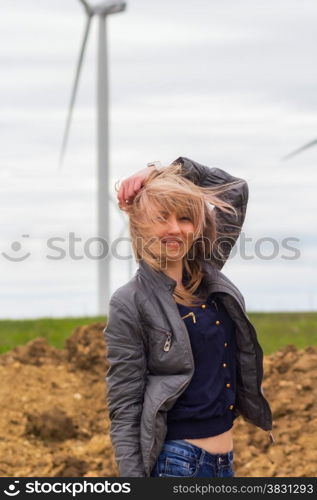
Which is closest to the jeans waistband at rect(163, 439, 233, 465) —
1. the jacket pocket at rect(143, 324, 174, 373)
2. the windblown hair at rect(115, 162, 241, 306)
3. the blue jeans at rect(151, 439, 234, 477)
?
the blue jeans at rect(151, 439, 234, 477)

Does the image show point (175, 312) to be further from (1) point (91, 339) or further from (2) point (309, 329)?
(2) point (309, 329)

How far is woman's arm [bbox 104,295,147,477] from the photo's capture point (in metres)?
5.22

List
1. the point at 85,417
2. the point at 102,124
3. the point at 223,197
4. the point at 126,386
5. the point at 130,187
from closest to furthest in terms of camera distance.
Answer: the point at 126,386 → the point at 130,187 → the point at 223,197 → the point at 85,417 → the point at 102,124

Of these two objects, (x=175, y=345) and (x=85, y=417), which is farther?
(x=85, y=417)

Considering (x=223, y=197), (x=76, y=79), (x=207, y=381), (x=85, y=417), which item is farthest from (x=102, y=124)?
(x=207, y=381)

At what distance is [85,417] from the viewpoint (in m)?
11.6

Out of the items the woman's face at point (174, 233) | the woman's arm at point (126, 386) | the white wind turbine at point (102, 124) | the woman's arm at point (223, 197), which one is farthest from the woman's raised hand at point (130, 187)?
the white wind turbine at point (102, 124)

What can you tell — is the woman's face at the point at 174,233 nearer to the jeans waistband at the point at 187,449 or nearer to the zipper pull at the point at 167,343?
the zipper pull at the point at 167,343

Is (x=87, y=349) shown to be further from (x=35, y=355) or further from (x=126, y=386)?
(x=126, y=386)

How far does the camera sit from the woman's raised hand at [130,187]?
5.48 m

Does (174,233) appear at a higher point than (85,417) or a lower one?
higher

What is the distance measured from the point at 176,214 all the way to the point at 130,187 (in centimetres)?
31

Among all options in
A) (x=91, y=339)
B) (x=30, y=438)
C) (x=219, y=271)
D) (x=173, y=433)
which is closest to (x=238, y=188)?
(x=219, y=271)

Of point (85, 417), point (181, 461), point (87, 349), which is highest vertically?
point (181, 461)
